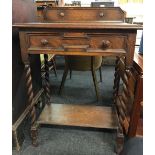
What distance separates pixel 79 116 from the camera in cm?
143

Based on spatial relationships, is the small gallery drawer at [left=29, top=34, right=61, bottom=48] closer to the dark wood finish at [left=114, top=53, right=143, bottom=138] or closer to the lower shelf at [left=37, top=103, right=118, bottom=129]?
the dark wood finish at [left=114, top=53, right=143, bottom=138]

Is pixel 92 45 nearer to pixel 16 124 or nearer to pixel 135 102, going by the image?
pixel 135 102

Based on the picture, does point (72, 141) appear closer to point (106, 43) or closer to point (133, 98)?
point (133, 98)

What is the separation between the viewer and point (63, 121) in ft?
4.47

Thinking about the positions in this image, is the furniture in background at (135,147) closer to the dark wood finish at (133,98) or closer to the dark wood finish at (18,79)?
the dark wood finish at (133,98)

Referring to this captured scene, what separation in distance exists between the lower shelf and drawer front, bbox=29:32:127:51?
0.56 metres

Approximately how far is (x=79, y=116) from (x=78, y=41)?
619 mm

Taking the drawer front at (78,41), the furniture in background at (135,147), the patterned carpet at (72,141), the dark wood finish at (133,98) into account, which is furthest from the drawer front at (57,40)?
the patterned carpet at (72,141)

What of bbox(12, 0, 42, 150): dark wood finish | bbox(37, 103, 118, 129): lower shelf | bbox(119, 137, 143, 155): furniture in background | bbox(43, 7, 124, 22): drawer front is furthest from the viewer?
bbox(43, 7, 124, 22): drawer front

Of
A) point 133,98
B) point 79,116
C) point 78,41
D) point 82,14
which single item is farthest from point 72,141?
point 82,14

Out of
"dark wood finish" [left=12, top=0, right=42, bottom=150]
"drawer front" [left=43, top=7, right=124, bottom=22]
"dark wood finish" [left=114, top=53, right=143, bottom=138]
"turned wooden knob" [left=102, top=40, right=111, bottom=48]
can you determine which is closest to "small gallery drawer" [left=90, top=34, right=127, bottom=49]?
"turned wooden knob" [left=102, top=40, right=111, bottom=48]

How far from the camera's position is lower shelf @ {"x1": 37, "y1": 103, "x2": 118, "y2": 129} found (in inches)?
52.5

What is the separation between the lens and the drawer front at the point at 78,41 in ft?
3.34

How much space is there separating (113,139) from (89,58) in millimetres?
765
